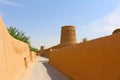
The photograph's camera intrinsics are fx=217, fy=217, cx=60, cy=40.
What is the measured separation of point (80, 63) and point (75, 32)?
24.0 m

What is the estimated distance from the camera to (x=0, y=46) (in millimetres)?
7812

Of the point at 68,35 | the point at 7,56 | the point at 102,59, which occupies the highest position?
the point at 68,35

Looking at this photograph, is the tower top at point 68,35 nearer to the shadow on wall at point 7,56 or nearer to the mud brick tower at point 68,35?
the mud brick tower at point 68,35

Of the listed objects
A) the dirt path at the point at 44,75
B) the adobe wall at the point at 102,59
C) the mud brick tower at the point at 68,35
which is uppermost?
the mud brick tower at the point at 68,35

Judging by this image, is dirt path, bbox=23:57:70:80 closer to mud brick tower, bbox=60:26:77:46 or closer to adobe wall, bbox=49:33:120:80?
adobe wall, bbox=49:33:120:80

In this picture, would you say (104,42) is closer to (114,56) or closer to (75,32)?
(114,56)

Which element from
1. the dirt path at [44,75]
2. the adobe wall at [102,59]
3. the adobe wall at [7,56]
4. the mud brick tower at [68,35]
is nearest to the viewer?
the adobe wall at [102,59]

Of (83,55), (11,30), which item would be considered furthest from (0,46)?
(11,30)

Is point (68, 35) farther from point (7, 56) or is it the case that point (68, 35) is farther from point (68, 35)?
point (7, 56)

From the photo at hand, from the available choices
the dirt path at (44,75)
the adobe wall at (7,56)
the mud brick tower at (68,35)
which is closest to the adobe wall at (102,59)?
the adobe wall at (7,56)

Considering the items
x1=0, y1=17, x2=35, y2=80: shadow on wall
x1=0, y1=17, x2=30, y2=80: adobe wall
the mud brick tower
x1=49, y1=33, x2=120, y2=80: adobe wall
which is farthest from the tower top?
x1=49, y1=33, x2=120, y2=80: adobe wall

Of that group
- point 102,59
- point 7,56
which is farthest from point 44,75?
point 102,59

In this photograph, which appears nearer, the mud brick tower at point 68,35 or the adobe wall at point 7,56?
the adobe wall at point 7,56

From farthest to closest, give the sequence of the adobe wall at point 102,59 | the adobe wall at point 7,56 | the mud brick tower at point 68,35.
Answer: the mud brick tower at point 68,35
the adobe wall at point 7,56
the adobe wall at point 102,59
